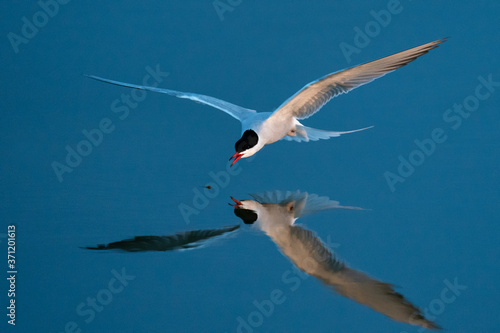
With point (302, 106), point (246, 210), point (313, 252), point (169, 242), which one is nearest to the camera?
point (313, 252)

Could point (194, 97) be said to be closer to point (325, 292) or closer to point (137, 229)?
point (137, 229)

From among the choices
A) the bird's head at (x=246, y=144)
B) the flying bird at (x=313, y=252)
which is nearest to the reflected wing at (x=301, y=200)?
the flying bird at (x=313, y=252)

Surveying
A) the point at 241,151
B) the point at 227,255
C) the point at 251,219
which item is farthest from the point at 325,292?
the point at 241,151

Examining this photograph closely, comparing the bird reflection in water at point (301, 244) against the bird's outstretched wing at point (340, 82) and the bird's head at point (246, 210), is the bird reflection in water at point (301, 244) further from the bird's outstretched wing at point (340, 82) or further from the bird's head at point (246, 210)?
the bird's outstretched wing at point (340, 82)

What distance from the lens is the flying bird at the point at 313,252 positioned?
9.19ft

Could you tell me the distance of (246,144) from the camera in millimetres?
4355

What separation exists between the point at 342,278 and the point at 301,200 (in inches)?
48.2

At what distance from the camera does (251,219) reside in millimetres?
3891

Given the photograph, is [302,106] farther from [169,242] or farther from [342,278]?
[342,278]

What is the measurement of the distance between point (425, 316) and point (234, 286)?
0.89 metres

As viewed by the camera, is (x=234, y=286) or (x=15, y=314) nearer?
(x=15, y=314)

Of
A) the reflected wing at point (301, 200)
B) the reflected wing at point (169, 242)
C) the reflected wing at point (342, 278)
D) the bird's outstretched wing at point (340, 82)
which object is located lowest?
the reflected wing at point (342, 278)

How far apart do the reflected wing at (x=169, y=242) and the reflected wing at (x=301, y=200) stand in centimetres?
55

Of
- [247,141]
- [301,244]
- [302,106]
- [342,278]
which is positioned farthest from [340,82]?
[342,278]
